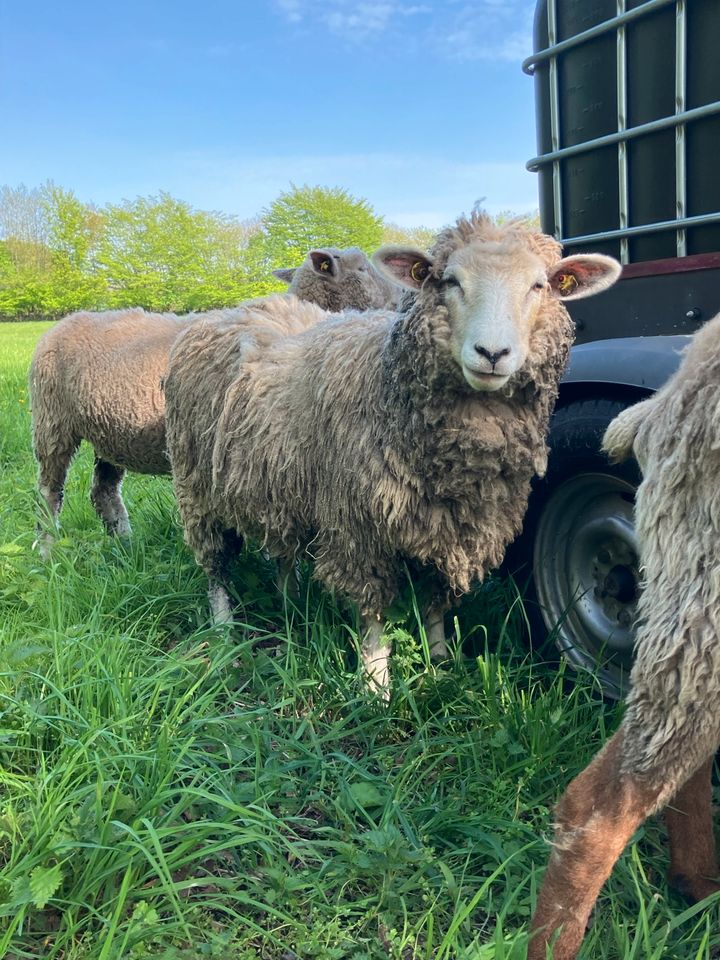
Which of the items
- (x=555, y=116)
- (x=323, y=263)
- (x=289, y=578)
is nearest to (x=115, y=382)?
(x=323, y=263)

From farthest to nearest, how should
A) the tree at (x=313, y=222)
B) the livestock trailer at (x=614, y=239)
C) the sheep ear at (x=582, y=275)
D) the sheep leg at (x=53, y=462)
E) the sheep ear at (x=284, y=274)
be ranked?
the tree at (x=313, y=222) → the sheep ear at (x=284, y=274) → the sheep leg at (x=53, y=462) → the sheep ear at (x=582, y=275) → the livestock trailer at (x=614, y=239)

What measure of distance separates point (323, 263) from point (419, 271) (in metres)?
2.19

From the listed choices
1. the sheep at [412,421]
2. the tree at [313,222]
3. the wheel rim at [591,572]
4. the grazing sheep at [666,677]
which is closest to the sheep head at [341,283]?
the sheep at [412,421]

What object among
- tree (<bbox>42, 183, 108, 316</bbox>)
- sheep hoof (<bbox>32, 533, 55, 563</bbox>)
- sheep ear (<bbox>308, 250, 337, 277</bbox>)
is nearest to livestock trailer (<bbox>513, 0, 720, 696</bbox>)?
sheep ear (<bbox>308, 250, 337, 277</bbox>)

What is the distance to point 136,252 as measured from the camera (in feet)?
199

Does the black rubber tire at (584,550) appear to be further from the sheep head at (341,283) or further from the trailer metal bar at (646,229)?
the sheep head at (341,283)

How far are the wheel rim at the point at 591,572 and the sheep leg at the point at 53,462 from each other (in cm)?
333

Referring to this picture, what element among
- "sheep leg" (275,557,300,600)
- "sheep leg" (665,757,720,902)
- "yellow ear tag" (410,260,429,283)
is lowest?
"sheep leg" (665,757,720,902)

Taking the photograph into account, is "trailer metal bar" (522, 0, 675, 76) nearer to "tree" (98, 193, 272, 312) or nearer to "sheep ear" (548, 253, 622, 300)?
"sheep ear" (548, 253, 622, 300)

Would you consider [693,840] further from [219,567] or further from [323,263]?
[323,263]

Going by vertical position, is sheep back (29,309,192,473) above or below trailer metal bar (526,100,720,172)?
below

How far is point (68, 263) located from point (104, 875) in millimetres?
66043

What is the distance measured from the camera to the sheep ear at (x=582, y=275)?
2383 millimetres

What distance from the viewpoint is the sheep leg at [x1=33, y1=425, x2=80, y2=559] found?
15.9 ft
